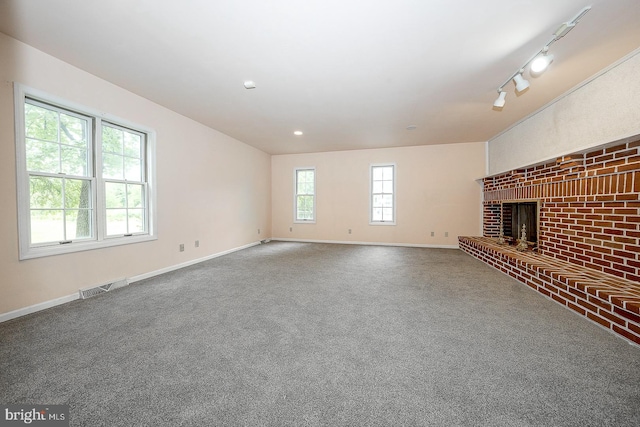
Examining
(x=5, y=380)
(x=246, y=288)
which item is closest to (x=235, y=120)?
(x=246, y=288)

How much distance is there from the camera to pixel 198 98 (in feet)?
11.3

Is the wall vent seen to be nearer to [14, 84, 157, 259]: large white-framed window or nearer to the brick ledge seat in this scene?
[14, 84, 157, 259]: large white-framed window

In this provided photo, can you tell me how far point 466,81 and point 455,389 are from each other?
10.2 feet

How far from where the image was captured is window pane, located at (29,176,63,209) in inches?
97.1

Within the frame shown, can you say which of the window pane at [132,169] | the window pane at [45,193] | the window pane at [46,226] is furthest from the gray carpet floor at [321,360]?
the window pane at [132,169]

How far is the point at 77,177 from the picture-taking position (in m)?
2.79

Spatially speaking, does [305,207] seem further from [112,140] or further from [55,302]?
[55,302]

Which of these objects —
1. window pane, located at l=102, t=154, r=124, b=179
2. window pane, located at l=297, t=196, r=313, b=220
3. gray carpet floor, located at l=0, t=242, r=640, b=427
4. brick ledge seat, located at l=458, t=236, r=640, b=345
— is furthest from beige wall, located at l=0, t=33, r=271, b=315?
brick ledge seat, located at l=458, t=236, r=640, b=345

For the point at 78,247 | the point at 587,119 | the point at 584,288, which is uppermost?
the point at 587,119

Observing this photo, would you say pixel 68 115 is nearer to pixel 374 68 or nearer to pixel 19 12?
pixel 19 12

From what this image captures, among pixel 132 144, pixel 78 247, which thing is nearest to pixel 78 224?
pixel 78 247

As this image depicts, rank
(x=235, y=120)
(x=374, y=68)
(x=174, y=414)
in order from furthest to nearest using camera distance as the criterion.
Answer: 1. (x=235, y=120)
2. (x=374, y=68)
3. (x=174, y=414)

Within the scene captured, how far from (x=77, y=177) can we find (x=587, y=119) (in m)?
5.84

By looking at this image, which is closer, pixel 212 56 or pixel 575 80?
pixel 212 56
